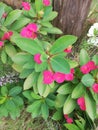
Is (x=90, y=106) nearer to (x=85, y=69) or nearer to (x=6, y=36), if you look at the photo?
(x=85, y=69)

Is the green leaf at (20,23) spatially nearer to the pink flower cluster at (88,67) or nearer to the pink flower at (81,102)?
the pink flower cluster at (88,67)

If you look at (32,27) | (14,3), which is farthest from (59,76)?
(14,3)

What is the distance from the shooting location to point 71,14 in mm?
2602

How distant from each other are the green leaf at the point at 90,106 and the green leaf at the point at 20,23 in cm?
70

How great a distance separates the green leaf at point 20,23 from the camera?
7.95 feet

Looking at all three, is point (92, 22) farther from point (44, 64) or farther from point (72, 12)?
point (44, 64)

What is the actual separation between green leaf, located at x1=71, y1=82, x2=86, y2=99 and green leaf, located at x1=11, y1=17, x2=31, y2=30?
0.62m

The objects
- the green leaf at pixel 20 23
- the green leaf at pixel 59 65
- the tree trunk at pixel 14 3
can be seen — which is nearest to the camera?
the green leaf at pixel 59 65

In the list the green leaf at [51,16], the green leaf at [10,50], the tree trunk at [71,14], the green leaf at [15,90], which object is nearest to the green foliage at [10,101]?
the green leaf at [15,90]

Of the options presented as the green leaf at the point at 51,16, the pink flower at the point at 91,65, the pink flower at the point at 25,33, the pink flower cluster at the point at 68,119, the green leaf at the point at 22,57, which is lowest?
the pink flower cluster at the point at 68,119

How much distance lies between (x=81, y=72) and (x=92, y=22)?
71 cm

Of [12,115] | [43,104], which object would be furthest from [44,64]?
[12,115]

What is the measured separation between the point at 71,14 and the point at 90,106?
30.3 inches

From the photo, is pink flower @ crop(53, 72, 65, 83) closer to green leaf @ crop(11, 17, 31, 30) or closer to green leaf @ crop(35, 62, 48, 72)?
green leaf @ crop(35, 62, 48, 72)
